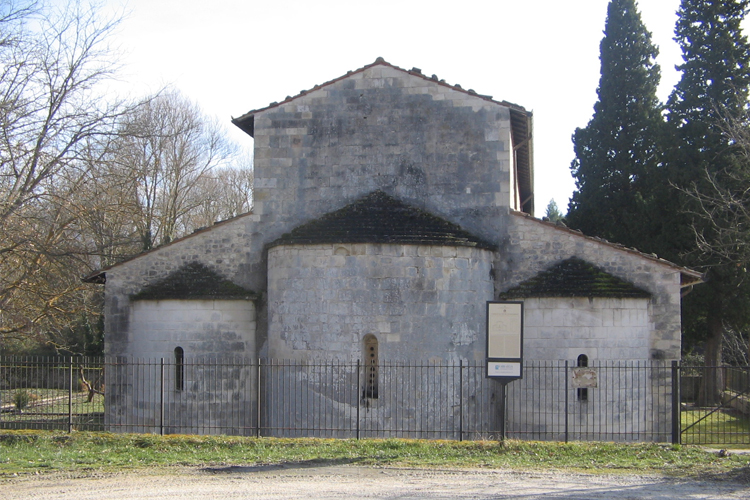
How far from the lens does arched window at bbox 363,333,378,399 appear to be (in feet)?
49.3

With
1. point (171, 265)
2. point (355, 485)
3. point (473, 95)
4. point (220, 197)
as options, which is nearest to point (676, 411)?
point (355, 485)

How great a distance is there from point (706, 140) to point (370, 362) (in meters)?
15.0

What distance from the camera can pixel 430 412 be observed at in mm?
14773

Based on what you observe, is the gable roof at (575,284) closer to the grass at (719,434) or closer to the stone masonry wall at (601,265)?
the stone masonry wall at (601,265)

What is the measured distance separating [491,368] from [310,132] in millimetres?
7799

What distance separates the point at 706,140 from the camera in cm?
2362

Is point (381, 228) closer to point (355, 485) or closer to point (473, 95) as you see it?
point (473, 95)

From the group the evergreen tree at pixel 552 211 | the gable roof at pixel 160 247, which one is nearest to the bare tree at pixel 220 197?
the gable roof at pixel 160 247

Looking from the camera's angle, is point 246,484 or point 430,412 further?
point 430,412

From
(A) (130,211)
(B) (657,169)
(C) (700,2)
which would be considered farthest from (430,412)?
(C) (700,2)

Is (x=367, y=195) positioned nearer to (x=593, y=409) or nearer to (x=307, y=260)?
(x=307, y=260)

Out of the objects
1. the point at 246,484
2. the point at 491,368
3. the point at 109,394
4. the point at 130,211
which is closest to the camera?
the point at 246,484

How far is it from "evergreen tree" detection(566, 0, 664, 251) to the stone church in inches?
370

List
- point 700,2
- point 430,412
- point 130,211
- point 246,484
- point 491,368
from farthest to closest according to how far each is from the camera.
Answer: point 700,2
point 130,211
point 430,412
point 491,368
point 246,484
